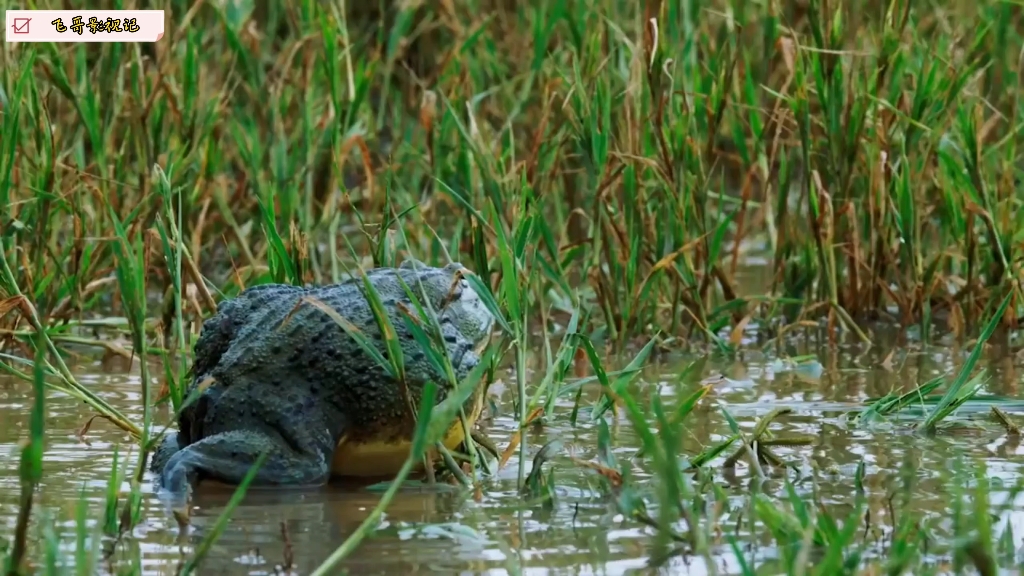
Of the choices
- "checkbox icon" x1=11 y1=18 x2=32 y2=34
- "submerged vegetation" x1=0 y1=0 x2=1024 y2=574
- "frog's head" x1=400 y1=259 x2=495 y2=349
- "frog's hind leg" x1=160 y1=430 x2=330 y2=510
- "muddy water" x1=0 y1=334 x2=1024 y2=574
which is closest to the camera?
"muddy water" x1=0 y1=334 x2=1024 y2=574

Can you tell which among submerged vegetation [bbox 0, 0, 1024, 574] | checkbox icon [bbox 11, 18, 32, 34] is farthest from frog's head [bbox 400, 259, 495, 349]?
checkbox icon [bbox 11, 18, 32, 34]

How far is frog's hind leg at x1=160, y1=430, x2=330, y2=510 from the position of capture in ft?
10.1

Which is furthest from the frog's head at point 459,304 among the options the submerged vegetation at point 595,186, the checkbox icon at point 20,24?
the checkbox icon at point 20,24

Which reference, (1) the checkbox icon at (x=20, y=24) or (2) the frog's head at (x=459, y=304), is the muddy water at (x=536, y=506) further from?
(1) the checkbox icon at (x=20, y=24)

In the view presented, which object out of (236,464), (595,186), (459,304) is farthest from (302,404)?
(595,186)

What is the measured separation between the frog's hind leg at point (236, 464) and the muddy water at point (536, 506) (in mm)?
38

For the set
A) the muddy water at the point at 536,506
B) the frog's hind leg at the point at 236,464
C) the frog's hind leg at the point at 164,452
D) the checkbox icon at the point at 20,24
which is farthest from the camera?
the checkbox icon at the point at 20,24

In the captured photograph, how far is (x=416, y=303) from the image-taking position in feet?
9.70

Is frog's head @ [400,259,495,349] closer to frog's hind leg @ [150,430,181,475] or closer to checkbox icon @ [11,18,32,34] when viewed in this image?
frog's hind leg @ [150,430,181,475]

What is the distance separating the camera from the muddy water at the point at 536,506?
2.62 metres

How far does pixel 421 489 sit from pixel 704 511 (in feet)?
1.88

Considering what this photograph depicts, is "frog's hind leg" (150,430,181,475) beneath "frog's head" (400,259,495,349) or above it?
beneath

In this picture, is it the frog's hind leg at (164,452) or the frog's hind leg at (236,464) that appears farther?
the frog's hind leg at (164,452)

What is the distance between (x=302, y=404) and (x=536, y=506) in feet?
1.86
